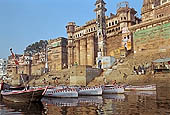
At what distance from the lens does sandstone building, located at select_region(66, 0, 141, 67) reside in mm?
43750

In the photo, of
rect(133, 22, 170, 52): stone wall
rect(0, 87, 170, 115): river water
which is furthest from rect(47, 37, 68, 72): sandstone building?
rect(0, 87, 170, 115): river water

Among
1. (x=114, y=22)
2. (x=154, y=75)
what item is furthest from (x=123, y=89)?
(x=114, y=22)

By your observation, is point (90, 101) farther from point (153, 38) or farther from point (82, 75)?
point (153, 38)

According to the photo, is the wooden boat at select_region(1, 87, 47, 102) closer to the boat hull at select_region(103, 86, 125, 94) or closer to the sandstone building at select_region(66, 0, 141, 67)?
the boat hull at select_region(103, 86, 125, 94)

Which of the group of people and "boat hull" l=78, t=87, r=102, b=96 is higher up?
the group of people

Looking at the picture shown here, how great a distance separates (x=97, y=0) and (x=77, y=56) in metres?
16.8

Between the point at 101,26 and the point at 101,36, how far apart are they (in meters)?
2.45

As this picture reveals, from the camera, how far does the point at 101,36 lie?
4388 cm

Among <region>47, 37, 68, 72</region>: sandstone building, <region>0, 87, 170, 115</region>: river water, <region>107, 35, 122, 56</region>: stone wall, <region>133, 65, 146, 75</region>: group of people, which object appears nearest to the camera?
<region>0, 87, 170, 115</region>: river water

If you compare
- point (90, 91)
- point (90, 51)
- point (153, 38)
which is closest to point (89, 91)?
point (90, 91)

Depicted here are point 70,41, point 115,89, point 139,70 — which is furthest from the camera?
point 70,41

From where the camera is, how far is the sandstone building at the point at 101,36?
43750 millimetres

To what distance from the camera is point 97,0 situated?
4709cm

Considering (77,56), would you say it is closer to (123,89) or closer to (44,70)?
(44,70)
